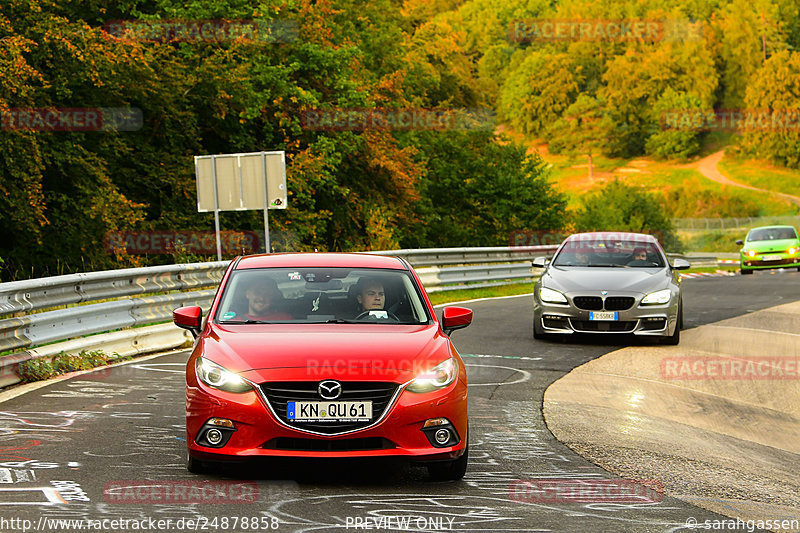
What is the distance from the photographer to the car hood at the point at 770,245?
38.2m

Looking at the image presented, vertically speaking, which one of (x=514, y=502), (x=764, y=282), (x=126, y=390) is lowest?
(x=764, y=282)

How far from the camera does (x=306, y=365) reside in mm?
6457

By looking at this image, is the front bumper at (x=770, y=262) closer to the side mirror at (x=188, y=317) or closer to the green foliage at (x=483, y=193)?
the green foliage at (x=483, y=193)

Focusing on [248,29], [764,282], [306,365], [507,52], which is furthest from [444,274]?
[507,52]

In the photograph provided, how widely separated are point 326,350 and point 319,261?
1.55 m

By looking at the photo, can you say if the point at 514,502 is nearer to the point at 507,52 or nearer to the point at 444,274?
the point at 444,274

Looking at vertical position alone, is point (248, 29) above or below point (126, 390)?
above

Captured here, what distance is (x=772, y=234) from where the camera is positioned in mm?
39000

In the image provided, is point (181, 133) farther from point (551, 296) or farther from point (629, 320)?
point (629, 320)

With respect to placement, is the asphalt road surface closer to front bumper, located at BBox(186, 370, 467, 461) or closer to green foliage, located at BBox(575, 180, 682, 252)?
front bumper, located at BBox(186, 370, 467, 461)

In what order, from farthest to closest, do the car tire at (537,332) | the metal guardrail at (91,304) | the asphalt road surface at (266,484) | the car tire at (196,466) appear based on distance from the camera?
the car tire at (537,332) < the metal guardrail at (91,304) < the car tire at (196,466) < the asphalt road surface at (266,484)

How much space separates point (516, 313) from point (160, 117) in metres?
14.8

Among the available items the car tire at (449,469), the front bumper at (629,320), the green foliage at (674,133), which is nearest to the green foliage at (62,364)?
the car tire at (449,469)

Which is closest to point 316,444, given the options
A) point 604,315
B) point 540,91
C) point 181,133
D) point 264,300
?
point 264,300
